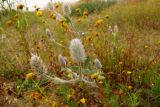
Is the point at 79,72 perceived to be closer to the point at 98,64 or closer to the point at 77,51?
the point at 77,51

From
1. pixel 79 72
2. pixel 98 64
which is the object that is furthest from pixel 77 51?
pixel 98 64

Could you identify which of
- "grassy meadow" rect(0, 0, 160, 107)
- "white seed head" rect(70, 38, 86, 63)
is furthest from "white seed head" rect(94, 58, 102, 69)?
"white seed head" rect(70, 38, 86, 63)

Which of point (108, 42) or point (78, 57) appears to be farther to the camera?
point (108, 42)

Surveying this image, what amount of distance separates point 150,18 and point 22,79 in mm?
3086

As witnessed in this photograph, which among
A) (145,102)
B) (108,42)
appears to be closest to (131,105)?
(145,102)

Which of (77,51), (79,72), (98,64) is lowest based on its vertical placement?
(98,64)

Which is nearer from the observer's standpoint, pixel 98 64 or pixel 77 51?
pixel 77 51

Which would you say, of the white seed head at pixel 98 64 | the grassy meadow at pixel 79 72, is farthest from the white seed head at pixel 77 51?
the white seed head at pixel 98 64

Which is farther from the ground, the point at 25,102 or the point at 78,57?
the point at 78,57

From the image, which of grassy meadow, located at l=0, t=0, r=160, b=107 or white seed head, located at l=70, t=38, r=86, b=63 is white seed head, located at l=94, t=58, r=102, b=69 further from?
white seed head, located at l=70, t=38, r=86, b=63

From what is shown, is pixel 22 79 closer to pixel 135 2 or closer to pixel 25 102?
pixel 25 102

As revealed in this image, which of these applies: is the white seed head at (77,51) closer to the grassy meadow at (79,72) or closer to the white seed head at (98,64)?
the grassy meadow at (79,72)

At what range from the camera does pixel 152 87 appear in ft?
7.72

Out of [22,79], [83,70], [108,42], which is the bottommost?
[22,79]
